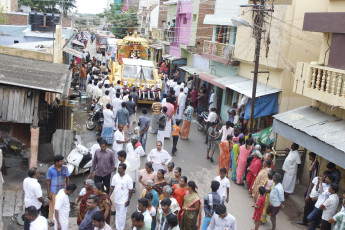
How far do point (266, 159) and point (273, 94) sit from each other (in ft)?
15.8

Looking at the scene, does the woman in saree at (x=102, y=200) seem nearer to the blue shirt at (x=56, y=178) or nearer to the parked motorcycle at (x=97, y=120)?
the blue shirt at (x=56, y=178)

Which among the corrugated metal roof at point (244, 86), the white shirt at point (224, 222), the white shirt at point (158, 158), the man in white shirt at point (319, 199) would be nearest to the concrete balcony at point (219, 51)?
the corrugated metal roof at point (244, 86)

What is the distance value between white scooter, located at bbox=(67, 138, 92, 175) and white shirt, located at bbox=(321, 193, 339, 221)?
585cm

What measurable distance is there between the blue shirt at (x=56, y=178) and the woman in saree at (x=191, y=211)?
7.97 ft

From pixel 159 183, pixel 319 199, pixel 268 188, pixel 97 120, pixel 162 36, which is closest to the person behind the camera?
pixel 159 183

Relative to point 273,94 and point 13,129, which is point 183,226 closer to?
point 13,129

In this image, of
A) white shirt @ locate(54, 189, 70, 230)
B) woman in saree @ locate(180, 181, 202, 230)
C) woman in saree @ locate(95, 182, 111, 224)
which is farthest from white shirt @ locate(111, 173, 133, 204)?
woman in saree @ locate(180, 181, 202, 230)

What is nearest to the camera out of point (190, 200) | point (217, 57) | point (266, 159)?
point (190, 200)

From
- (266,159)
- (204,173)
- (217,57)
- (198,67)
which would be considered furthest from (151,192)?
(198,67)

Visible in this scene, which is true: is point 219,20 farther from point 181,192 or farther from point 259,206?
point 181,192

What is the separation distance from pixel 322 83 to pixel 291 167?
2309 mm

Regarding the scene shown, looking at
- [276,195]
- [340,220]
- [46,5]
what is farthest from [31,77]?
[46,5]

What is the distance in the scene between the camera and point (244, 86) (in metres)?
15.0

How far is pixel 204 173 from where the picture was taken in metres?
11.6
